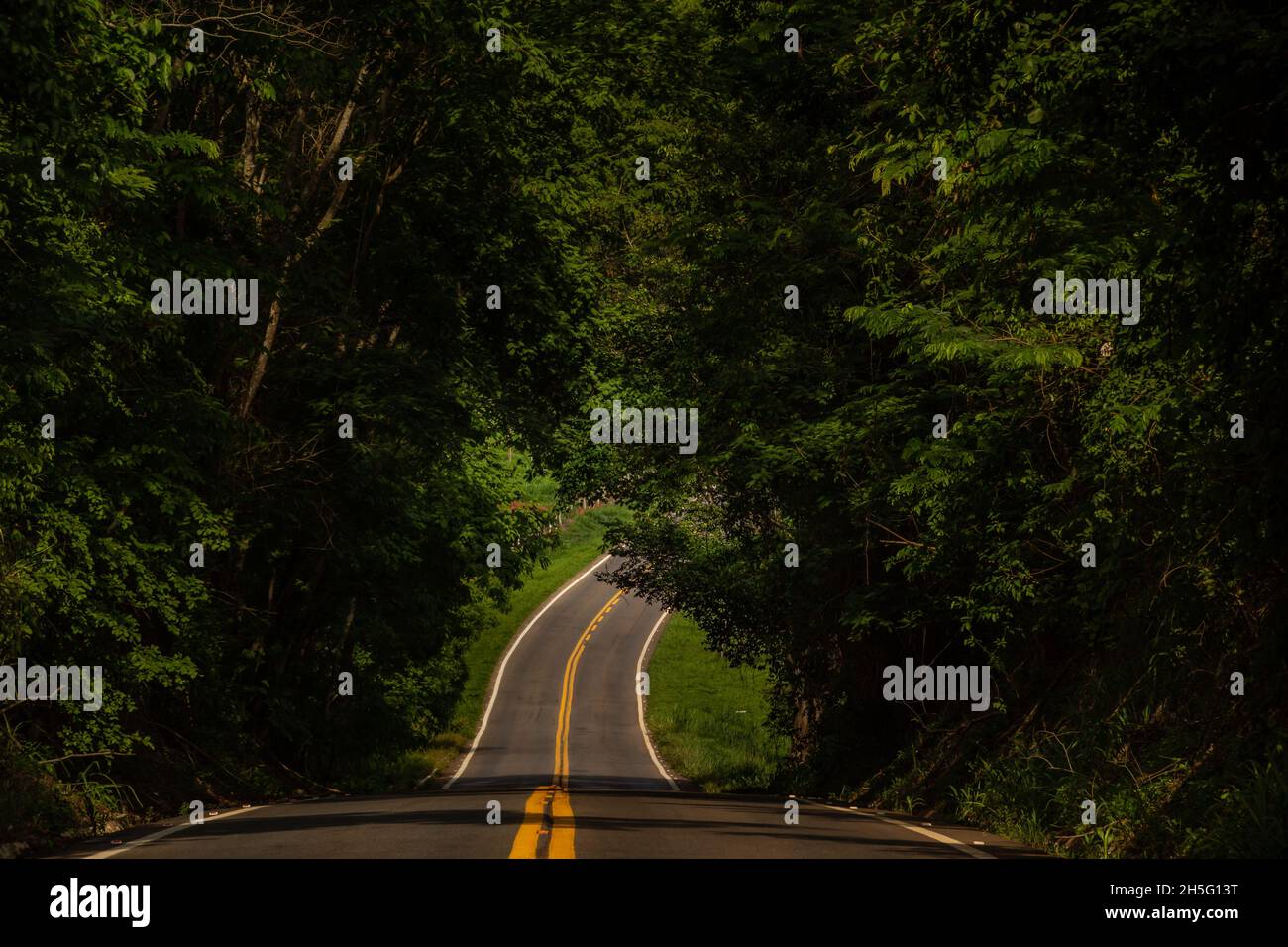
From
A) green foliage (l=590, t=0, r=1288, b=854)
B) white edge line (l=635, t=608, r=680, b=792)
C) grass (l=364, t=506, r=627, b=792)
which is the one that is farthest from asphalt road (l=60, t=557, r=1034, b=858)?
grass (l=364, t=506, r=627, b=792)

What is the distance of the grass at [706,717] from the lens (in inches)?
1825

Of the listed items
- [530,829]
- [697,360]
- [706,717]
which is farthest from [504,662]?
[530,829]

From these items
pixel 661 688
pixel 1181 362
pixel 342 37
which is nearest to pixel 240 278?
pixel 342 37

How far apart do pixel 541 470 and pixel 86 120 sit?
1476cm

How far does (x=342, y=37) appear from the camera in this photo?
67.0 feet

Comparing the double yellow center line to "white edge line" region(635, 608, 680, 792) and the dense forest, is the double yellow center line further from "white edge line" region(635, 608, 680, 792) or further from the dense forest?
"white edge line" region(635, 608, 680, 792)

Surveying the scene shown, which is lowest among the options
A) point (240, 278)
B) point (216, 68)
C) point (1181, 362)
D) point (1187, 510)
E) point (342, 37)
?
point (1187, 510)

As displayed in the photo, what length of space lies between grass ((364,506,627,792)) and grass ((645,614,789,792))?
712 centimetres

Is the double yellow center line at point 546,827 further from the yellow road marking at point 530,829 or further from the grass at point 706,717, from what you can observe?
the grass at point 706,717

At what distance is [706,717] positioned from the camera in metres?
61.3

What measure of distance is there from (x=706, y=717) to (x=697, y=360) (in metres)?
35.8

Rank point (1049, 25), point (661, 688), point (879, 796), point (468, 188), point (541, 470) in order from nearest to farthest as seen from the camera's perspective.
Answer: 1. point (1049, 25)
2. point (879, 796)
3. point (468, 188)
4. point (541, 470)
5. point (661, 688)

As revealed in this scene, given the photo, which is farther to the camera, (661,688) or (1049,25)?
(661,688)

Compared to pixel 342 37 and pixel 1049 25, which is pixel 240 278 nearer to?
pixel 342 37
